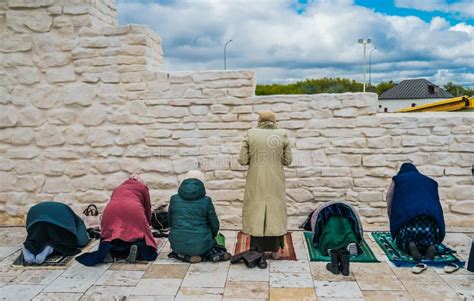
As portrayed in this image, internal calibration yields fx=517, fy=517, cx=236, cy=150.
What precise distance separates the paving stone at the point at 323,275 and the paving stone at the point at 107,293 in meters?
1.69

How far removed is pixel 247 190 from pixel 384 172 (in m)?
1.93

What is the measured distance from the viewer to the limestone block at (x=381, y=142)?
631 centimetres

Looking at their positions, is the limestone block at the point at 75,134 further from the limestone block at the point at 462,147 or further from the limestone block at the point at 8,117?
the limestone block at the point at 462,147

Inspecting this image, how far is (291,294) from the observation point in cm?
435

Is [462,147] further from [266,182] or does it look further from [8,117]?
[8,117]

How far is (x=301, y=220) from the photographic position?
650 cm

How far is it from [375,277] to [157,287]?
6.48ft

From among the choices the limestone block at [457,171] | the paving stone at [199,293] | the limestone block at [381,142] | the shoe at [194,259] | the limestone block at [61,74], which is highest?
the limestone block at [61,74]

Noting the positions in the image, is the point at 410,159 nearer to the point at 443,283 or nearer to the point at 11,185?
the point at 443,283

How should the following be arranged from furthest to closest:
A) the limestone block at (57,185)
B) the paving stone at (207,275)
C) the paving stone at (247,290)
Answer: the limestone block at (57,185) < the paving stone at (207,275) < the paving stone at (247,290)

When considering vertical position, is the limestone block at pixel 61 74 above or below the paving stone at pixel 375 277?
above

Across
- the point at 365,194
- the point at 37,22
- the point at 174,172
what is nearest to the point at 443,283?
the point at 365,194

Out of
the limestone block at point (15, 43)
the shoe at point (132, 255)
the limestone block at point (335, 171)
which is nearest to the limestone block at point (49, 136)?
the limestone block at point (15, 43)

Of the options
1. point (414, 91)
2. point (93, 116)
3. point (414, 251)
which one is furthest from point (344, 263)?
point (414, 91)
